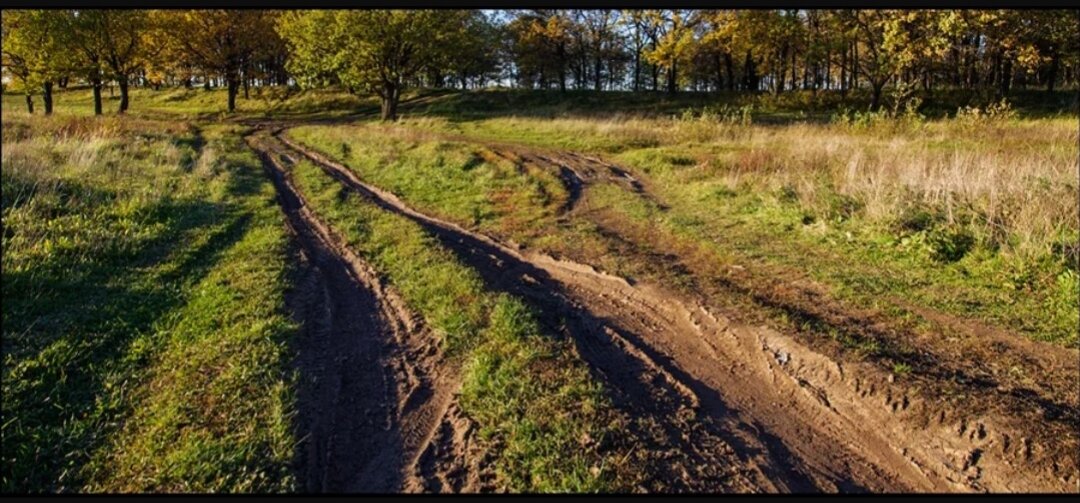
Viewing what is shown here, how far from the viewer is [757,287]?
6816mm

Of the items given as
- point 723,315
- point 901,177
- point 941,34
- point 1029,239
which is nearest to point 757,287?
point 723,315

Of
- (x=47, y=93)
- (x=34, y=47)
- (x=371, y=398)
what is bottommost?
(x=371, y=398)

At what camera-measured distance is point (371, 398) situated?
4.60 m

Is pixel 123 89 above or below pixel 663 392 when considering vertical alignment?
above

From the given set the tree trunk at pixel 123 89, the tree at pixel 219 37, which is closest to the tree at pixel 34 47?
the tree trunk at pixel 123 89

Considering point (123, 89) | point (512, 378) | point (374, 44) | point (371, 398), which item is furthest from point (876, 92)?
point (123, 89)

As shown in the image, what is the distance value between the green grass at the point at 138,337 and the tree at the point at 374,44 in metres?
20.2

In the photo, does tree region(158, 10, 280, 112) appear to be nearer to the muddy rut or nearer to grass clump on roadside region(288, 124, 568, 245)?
grass clump on roadside region(288, 124, 568, 245)

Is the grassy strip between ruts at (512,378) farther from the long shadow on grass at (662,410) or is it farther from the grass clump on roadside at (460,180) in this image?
the grass clump on roadside at (460,180)

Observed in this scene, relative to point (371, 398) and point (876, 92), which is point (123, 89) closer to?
point (371, 398)

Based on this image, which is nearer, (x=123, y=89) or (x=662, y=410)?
(x=662, y=410)

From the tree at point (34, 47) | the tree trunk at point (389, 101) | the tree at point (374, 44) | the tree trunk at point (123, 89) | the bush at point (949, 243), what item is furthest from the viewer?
the tree trunk at point (123, 89)

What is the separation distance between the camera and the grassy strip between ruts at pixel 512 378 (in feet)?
12.2

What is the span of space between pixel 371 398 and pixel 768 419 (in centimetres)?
310
